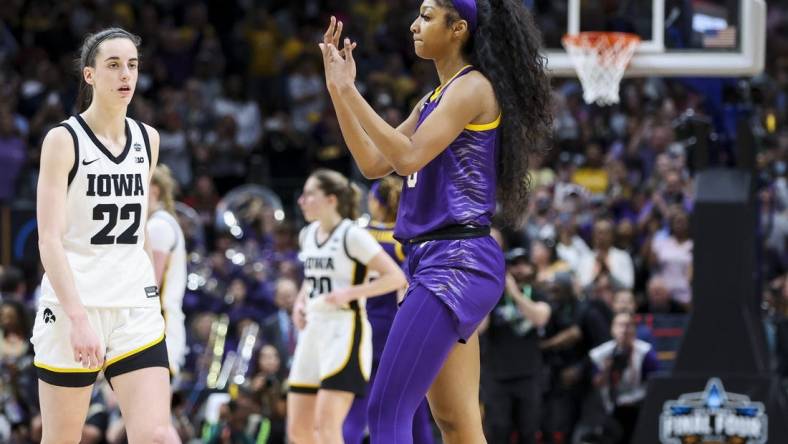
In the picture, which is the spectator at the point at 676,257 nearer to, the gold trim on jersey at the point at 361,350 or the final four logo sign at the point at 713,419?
the final four logo sign at the point at 713,419

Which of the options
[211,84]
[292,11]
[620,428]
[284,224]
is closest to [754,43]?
[620,428]

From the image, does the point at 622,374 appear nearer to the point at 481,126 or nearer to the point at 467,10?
the point at 481,126

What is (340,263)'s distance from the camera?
890 centimetres

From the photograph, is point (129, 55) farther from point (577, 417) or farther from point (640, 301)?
point (640, 301)

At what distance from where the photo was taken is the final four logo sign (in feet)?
34.1

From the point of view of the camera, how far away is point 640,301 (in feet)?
44.8

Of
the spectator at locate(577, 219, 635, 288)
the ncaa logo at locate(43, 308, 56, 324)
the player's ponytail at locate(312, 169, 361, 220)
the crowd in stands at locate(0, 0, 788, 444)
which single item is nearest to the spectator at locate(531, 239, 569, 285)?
the crowd in stands at locate(0, 0, 788, 444)

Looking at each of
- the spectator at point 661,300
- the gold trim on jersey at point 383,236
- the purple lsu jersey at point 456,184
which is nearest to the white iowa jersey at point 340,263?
the gold trim on jersey at point 383,236

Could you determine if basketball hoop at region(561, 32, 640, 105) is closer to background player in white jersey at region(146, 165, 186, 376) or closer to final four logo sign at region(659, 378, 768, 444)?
final four logo sign at region(659, 378, 768, 444)

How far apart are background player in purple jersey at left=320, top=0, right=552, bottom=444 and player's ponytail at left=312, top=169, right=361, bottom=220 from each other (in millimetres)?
3393

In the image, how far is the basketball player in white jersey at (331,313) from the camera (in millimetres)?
8672

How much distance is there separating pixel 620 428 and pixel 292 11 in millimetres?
11396

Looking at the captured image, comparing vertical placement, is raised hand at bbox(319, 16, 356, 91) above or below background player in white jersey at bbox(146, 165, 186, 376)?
above

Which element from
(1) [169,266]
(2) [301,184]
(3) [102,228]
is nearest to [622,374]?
(1) [169,266]
